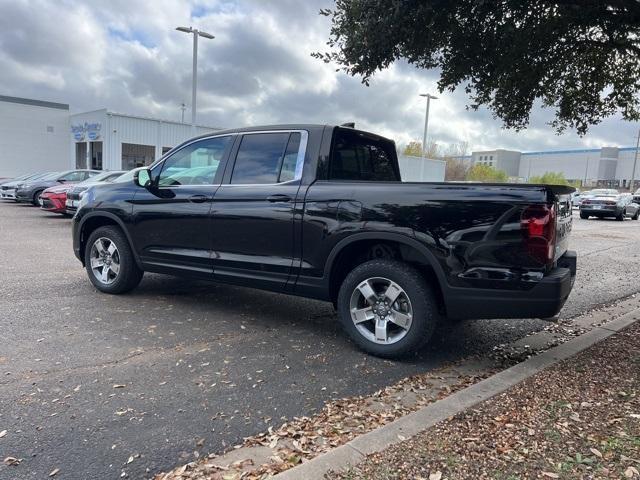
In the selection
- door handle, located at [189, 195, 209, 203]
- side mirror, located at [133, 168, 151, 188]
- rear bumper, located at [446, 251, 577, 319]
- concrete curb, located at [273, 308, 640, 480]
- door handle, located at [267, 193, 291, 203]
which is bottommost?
concrete curb, located at [273, 308, 640, 480]

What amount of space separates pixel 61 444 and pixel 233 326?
228cm

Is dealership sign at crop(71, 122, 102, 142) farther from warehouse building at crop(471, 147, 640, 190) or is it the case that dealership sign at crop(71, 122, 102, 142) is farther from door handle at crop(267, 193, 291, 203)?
warehouse building at crop(471, 147, 640, 190)

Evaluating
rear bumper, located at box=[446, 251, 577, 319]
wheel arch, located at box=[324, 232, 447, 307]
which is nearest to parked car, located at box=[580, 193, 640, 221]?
rear bumper, located at box=[446, 251, 577, 319]

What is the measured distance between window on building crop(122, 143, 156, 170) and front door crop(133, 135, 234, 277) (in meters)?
29.0

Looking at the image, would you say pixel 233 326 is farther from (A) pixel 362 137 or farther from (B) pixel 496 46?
(B) pixel 496 46

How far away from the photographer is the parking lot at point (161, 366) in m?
2.89

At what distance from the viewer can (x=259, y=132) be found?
502cm

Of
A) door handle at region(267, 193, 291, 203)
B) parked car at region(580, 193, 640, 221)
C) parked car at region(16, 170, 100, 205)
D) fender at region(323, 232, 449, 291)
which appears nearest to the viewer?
fender at region(323, 232, 449, 291)

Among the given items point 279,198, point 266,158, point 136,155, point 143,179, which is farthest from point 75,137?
point 279,198

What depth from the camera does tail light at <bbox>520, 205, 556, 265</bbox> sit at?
11.6ft

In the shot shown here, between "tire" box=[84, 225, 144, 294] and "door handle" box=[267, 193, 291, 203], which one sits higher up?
"door handle" box=[267, 193, 291, 203]

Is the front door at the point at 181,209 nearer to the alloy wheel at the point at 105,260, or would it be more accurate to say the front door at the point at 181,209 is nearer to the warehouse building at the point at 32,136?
the alloy wheel at the point at 105,260

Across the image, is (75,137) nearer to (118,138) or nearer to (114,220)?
(118,138)

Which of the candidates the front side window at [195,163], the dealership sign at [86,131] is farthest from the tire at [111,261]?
the dealership sign at [86,131]
